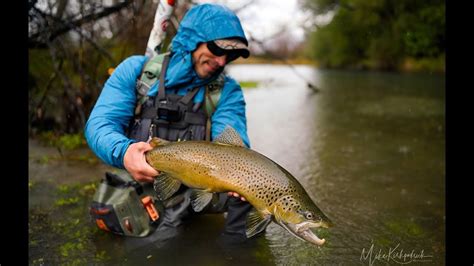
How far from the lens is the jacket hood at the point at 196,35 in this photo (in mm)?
3246

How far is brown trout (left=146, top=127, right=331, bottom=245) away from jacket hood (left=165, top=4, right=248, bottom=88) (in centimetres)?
74

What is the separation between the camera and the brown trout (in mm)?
2482

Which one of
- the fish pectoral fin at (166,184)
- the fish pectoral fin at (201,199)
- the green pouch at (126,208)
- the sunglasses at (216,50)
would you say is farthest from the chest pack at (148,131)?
the fish pectoral fin at (201,199)

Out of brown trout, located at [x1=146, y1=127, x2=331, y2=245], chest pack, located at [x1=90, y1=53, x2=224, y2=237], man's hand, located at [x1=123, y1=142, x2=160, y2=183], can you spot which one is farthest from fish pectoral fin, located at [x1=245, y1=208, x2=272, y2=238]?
chest pack, located at [x1=90, y1=53, x2=224, y2=237]

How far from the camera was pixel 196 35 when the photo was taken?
334cm

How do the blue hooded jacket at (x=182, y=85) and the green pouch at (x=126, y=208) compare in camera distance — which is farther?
the green pouch at (x=126, y=208)

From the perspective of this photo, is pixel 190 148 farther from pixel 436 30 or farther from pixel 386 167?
pixel 436 30

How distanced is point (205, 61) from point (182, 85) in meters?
0.27

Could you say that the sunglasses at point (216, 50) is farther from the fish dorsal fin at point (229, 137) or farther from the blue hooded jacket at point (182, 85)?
the fish dorsal fin at point (229, 137)

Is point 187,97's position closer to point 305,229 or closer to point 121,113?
point 121,113

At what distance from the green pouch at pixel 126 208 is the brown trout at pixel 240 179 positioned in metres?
0.65

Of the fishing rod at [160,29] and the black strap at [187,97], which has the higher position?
the fishing rod at [160,29]
